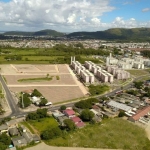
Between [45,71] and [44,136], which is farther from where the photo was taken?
[45,71]

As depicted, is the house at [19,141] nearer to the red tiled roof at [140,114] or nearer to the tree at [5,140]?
the tree at [5,140]

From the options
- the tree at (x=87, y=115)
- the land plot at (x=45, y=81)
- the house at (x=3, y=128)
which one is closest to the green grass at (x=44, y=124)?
the house at (x=3, y=128)

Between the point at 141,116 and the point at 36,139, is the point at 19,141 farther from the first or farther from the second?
the point at 141,116

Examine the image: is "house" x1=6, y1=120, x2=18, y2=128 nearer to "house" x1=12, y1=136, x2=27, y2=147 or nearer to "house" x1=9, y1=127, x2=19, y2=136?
"house" x1=9, y1=127, x2=19, y2=136

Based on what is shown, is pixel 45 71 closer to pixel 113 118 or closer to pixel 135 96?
pixel 135 96

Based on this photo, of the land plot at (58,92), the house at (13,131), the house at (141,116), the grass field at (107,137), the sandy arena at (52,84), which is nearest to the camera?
the grass field at (107,137)

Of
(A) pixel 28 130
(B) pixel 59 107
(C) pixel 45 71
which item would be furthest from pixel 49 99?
(C) pixel 45 71
